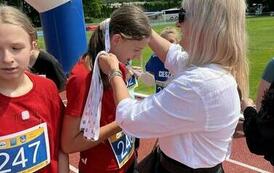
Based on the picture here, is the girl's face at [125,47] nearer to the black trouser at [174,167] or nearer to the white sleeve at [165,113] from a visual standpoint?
the white sleeve at [165,113]

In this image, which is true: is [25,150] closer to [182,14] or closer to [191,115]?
[191,115]

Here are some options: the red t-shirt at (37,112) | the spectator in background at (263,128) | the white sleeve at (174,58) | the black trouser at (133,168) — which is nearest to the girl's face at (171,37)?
the white sleeve at (174,58)

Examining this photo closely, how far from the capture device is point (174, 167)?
87.5 inches

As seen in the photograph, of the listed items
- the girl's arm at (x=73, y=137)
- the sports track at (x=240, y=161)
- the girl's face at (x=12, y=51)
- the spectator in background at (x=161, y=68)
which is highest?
the girl's face at (x=12, y=51)

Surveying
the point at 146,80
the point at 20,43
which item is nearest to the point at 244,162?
the point at 146,80

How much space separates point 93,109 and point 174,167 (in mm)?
499

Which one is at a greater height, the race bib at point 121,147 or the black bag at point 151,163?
the race bib at point 121,147

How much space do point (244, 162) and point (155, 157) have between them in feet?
11.2

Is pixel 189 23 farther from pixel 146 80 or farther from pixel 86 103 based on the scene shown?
pixel 146 80

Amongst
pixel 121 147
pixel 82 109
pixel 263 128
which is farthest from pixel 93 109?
pixel 263 128

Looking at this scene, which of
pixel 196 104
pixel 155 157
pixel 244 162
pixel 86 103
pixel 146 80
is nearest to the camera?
pixel 196 104

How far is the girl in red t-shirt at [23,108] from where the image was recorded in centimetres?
206

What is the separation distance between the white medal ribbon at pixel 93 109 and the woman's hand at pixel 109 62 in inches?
1.3

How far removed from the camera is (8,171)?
2064 millimetres
